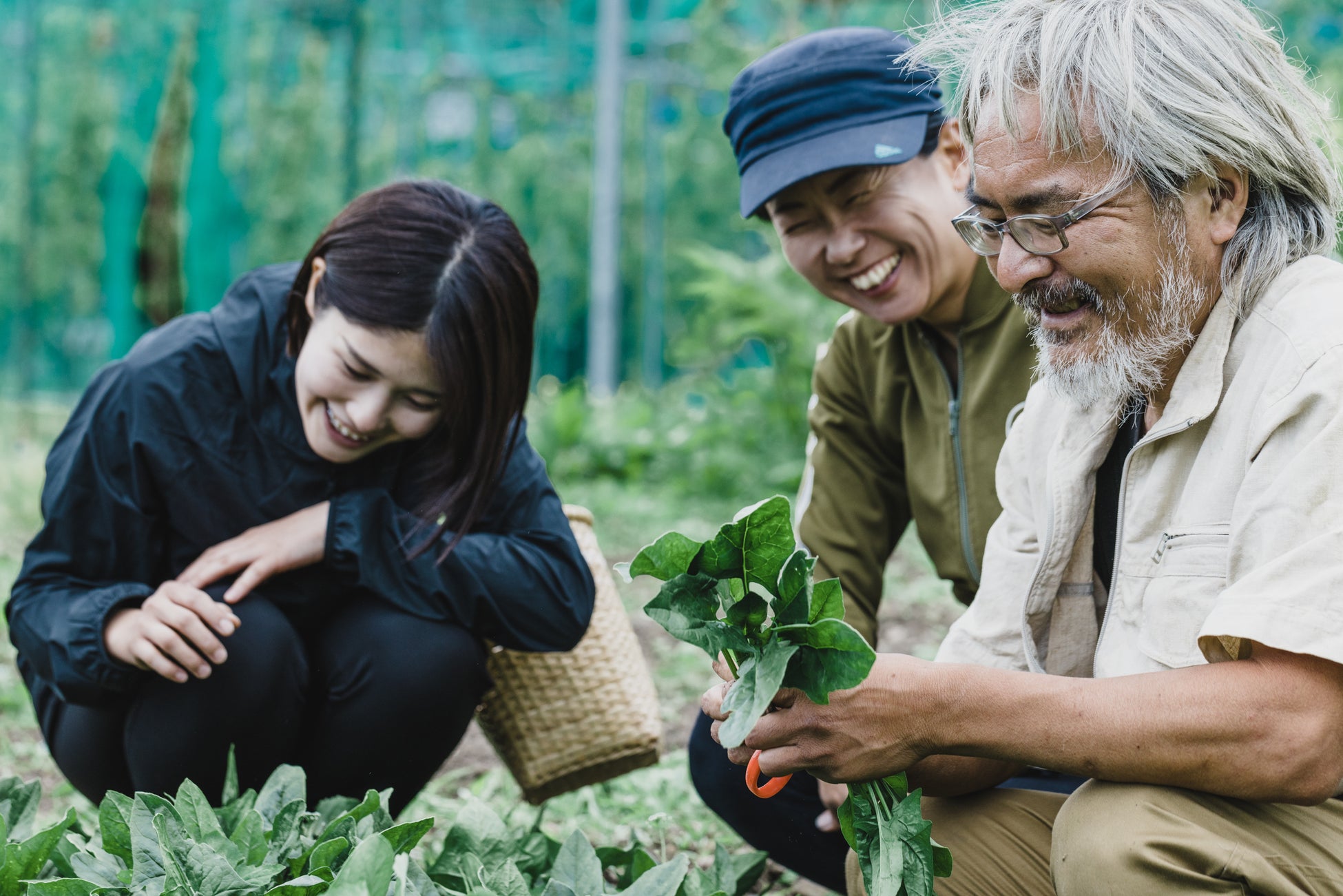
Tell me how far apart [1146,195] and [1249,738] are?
60 centimetres

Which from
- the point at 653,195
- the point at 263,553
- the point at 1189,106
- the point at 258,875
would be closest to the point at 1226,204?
the point at 1189,106

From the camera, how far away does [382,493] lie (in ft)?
7.19

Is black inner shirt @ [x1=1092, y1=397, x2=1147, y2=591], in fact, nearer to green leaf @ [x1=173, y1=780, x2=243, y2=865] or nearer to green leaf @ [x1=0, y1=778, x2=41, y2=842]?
green leaf @ [x1=173, y1=780, x2=243, y2=865]

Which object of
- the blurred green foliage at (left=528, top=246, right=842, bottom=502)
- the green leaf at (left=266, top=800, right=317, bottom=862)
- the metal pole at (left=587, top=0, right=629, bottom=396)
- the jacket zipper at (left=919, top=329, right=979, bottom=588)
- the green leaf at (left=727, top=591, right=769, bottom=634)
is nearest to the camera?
the green leaf at (left=727, top=591, right=769, bottom=634)

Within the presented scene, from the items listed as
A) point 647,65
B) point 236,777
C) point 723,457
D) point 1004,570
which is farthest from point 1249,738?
point 647,65

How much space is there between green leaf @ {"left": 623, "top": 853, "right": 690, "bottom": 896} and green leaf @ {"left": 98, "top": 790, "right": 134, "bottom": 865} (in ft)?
2.15

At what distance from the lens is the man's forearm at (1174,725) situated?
131 cm

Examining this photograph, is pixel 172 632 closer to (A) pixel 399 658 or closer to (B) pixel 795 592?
(A) pixel 399 658

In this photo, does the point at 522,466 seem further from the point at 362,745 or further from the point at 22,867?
the point at 22,867

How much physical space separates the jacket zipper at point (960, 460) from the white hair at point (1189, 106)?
0.69 meters

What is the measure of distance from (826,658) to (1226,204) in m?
0.69

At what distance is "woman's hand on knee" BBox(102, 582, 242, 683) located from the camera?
78.8 inches

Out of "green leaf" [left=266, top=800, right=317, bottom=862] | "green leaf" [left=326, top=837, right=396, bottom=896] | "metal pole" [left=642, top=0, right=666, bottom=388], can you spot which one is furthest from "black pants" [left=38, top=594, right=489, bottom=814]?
"metal pole" [left=642, top=0, right=666, bottom=388]

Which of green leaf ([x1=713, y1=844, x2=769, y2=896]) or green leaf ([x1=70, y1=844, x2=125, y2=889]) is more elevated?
green leaf ([x1=70, y1=844, x2=125, y2=889])
